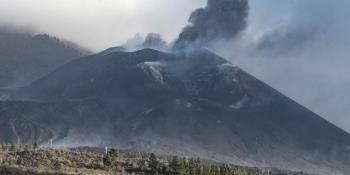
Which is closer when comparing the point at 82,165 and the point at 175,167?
the point at 82,165

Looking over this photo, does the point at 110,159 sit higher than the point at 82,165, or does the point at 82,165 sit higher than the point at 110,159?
the point at 110,159

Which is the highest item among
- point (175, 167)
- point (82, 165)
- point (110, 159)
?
point (110, 159)

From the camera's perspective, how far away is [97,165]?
63.9m

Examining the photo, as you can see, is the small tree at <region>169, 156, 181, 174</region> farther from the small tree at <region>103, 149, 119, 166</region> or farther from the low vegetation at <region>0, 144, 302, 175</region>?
the small tree at <region>103, 149, 119, 166</region>

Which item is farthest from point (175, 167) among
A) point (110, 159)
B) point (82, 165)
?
point (82, 165)

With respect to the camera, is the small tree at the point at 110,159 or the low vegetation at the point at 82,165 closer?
the low vegetation at the point at 82,165

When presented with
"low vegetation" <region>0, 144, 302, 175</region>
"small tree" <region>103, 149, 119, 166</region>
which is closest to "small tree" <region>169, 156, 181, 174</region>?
"low vegetation" <region>0, 144, 302, 175</region>

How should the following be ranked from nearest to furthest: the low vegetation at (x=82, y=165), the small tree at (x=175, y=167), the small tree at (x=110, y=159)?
the low vegetation at (x=82, y=165), the small tree at (x=110, y=159), the small tree at (x=175, y=167)

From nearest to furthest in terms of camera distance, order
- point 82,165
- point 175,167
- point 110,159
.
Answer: point 82,165 → point 110,159 → point 175,167

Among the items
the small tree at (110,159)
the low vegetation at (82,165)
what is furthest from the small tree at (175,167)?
the small tree at (110,159)

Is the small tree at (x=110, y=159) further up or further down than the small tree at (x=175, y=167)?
further up

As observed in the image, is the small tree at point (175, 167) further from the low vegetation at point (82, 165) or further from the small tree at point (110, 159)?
the small tree at point (110, 159)

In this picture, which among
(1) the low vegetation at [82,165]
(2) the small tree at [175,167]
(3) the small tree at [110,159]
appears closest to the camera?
(1) the low vegetation at [82,165]

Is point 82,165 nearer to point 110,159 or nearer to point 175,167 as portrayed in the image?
point 110,159
